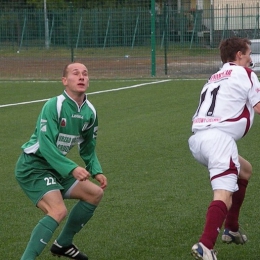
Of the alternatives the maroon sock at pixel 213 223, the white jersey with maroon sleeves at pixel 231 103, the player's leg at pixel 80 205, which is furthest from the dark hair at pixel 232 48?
the player's leg at pixel 80 205

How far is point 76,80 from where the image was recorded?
6094 mm

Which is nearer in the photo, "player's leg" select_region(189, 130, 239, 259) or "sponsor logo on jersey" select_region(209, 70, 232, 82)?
"player's leg" select_region(189, 130, 239, 259)

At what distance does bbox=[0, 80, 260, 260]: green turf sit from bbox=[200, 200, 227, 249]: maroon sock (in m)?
0.74

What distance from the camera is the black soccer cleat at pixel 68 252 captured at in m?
6.33

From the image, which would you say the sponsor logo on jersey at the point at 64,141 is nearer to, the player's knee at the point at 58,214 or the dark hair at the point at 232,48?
the player's knee at the point at 58,214

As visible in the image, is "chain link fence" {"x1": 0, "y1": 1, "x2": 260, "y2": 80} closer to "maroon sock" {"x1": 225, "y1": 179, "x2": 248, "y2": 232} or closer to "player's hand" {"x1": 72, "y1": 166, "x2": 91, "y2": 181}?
"maroon sock" {"x1": 225, "y1": 179, "x2": 248, "y2": 232}

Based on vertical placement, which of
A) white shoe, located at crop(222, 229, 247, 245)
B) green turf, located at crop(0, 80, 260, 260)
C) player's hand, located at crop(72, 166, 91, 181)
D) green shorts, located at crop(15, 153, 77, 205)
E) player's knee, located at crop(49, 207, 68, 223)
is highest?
player's hand, located at crop(72, 166, 91, 181)

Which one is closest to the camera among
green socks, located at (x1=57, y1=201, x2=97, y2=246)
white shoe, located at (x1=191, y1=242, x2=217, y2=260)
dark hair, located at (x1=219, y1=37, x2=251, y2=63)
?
white shoe, located at (x1=191, y1=242, x2=217, y2=260)

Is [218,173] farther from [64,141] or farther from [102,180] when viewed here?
[64,141]

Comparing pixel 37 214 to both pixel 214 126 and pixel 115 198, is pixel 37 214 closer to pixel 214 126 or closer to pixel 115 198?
pixel 115 198

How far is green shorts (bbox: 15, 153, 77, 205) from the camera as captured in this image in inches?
237

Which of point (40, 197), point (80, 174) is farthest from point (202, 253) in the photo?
point (40, 197)

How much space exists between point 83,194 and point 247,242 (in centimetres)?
160

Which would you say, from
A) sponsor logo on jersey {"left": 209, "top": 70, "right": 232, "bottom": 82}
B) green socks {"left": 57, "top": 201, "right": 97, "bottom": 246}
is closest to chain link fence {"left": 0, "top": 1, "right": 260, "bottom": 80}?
sponsor logo on jersey {"left": 209, "top": 70, "right": 232, "bottom": 82}
